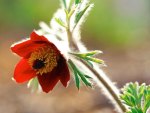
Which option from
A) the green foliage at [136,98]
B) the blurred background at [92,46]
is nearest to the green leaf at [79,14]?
the green foliage at [136,98]

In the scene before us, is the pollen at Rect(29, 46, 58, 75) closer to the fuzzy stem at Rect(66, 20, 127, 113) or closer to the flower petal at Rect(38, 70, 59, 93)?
the flower petal at Rect(38, 70, 59, 93)

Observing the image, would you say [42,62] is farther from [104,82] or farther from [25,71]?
[104,82]

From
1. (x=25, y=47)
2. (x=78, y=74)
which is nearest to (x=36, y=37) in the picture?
(x=25, y=47)

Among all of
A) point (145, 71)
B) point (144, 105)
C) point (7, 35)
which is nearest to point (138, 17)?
point (7, 35)

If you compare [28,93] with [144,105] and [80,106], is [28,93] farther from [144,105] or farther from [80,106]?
[144,105]

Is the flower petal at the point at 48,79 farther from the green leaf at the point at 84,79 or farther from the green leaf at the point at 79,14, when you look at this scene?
the green leaf at the point at 79,14

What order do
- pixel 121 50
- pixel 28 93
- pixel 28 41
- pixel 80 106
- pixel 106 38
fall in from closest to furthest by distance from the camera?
pixel 28 41, pixel 80 106, pixel 28 93, pixel 121 50, pixel 106 38

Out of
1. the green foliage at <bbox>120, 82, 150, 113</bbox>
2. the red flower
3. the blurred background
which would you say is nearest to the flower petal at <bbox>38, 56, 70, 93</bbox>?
the red flower
